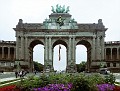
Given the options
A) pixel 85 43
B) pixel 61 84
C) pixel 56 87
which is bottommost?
pixel 56 87

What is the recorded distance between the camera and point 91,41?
127562 millimetres

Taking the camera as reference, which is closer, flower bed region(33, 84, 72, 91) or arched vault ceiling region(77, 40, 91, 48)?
flower bed region(33, 84, 72, 91)

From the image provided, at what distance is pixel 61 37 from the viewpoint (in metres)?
127

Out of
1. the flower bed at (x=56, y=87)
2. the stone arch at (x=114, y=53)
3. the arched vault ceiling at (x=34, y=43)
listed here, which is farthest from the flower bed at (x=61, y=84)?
the stone arch at (x=114, y=53)

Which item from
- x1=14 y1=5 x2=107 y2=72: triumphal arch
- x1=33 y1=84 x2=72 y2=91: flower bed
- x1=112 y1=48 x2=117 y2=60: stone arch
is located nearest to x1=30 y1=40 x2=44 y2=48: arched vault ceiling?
x1=14 y1=5 x2=107 y2=72: triumphal arch

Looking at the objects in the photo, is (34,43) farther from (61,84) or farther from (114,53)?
(61,84)

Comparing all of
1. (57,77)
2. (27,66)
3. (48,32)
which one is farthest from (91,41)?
(57,77)

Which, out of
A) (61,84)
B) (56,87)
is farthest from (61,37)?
(56,87)

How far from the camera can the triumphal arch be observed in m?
127

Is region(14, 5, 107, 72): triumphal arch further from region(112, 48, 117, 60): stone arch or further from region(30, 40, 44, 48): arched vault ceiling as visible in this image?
region(112, 48, 117, 60): stone arch

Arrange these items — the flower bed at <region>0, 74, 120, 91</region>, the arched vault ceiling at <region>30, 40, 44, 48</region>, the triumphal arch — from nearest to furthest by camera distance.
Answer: the flower bed at <region>0, 74, 120, 91</region>
the triumphal arch
the arched vault ceiling at <region>30, 40, 44, 48</region>

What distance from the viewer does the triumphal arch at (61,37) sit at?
127 m

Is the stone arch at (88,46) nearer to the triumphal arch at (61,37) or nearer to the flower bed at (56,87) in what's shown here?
the triumphal arch at (61,37)

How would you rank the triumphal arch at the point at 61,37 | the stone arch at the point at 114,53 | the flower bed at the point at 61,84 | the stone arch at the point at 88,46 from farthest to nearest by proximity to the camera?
1. the stone arch at the point at 114,53
2. the stone arch at the point at 88,46
3. the triumphal arch at the point at 61,37
4. the flower bed at the point at 61,84
